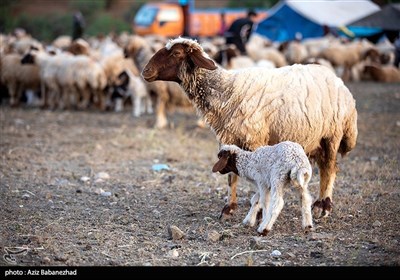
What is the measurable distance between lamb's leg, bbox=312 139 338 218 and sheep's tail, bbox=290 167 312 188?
54.3 inches

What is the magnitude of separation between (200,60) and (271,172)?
170 cm

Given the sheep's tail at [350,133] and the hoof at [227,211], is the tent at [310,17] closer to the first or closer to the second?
the sheep's tail at [350,133]

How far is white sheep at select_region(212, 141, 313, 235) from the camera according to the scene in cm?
634

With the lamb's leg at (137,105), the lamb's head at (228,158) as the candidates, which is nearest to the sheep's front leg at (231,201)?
the lamb's head at (228,158)

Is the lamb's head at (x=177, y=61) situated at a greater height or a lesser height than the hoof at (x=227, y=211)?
greater

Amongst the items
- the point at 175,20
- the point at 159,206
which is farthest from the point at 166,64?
the point at 175,20

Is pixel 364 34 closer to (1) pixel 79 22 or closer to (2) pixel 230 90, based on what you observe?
(1) pixel 79 22

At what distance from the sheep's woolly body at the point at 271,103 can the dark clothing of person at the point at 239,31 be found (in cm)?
1071

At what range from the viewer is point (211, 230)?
695 centimetres

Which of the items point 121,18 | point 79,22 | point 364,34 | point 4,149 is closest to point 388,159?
point 4,149

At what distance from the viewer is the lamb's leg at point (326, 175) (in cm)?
762

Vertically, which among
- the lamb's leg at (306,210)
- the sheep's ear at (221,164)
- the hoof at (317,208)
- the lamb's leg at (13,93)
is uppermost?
the sheep's ear at (221,164)

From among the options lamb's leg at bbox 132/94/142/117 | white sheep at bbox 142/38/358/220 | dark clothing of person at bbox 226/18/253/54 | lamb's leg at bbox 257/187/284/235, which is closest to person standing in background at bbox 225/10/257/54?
dark clothing of person at bbox 226/18/253/54

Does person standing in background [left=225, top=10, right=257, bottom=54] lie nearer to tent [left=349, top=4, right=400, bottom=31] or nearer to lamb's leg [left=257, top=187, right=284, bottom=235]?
tent [left=349, top=4, right=400, bottom=31]
